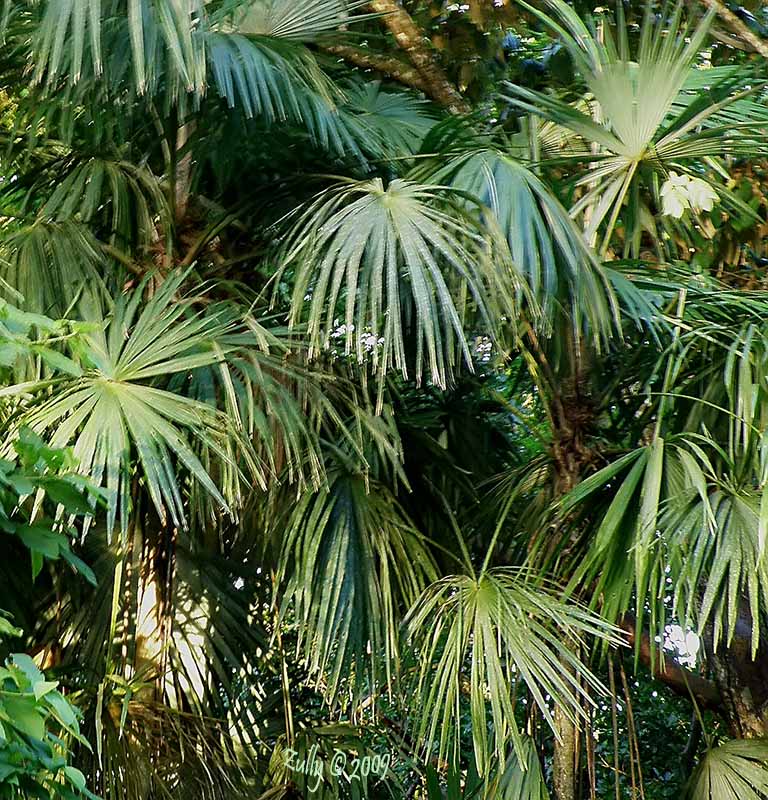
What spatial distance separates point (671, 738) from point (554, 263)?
270 centimetres

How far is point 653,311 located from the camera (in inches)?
103

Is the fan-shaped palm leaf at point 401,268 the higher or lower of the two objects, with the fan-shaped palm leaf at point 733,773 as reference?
higher

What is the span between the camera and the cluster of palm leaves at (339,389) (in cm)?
225

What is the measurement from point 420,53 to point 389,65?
11 centimetres

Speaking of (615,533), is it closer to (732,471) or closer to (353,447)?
(732,471)

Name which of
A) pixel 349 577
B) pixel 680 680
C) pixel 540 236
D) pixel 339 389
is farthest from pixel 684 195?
pixel 680 680

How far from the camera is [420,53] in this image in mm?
3414

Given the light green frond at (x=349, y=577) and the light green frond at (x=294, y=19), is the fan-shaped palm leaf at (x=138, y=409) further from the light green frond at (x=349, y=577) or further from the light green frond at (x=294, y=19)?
the light green frond at (x=294, y=19)

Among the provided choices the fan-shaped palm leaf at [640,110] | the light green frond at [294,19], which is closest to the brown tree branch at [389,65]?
the light green frond at [294,19]

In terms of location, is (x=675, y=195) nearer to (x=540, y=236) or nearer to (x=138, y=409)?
(x=540, y=236)

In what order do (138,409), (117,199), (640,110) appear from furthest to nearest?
(117,199)
(640,110)
(138,409)

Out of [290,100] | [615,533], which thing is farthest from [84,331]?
[615,533]

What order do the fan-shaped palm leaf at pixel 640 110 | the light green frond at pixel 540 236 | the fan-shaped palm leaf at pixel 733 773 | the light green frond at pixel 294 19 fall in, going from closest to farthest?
the light green frond at pixel 540 236, the fan-shaped palm leaf at pixel 640 110, the fan-shaped palm leaf at pixel 733 773, the light green frond at pixel 294 19

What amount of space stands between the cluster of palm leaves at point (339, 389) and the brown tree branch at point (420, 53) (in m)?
0.30
